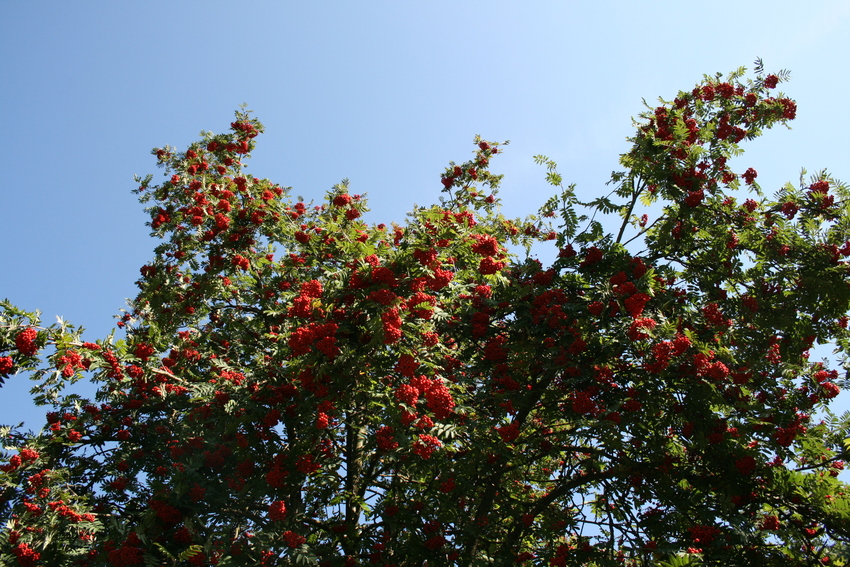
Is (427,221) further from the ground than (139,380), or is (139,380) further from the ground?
(427,221)

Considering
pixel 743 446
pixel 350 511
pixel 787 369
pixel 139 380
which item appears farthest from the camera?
pixel 139 380

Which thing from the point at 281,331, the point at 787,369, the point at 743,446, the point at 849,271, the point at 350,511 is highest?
the point at 849,271

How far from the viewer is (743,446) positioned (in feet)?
19.2

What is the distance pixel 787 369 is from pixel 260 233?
852 centimetres

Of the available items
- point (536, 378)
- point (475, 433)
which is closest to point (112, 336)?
point (475, 433)

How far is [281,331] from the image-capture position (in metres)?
8.05

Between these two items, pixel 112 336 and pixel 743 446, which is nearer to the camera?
pixel 743 446

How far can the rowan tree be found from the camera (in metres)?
5.67

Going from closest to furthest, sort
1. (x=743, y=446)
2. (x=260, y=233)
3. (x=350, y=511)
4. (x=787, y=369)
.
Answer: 1. (x=743, y=446)
2. (x=787, y=369)
3. (x=350, y=511)
4. (x=260, y=233)

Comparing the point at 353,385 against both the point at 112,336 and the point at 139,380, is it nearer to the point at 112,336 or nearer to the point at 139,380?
the point at 112,336

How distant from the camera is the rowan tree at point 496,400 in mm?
5672

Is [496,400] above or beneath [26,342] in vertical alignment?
above

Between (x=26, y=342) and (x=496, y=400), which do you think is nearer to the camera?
(x=26, y=342)

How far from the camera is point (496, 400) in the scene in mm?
6777
